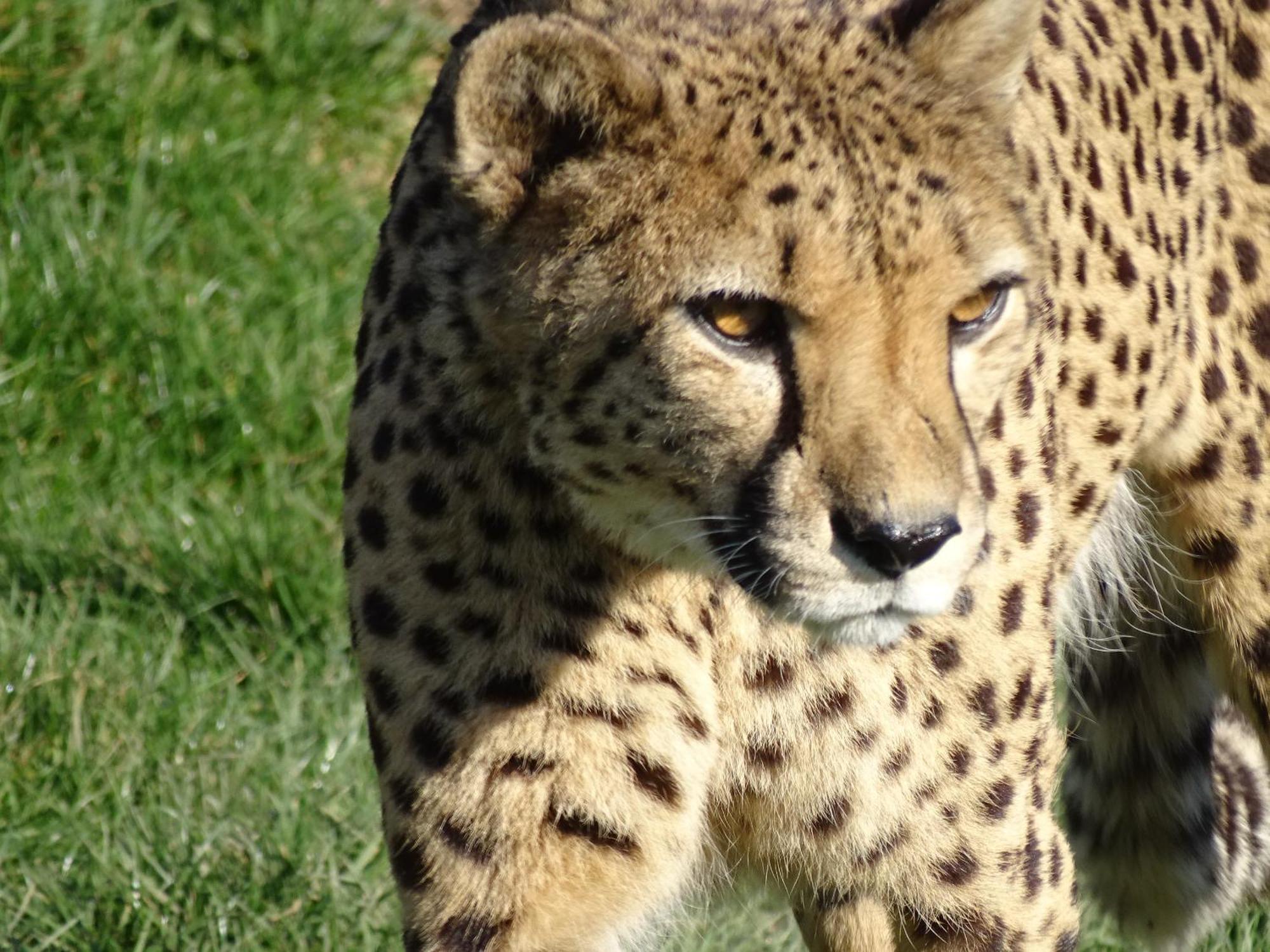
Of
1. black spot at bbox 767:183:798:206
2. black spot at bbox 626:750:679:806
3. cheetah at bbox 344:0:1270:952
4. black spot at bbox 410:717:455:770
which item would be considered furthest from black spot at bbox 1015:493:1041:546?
black spot at bbox 410:717:455:770

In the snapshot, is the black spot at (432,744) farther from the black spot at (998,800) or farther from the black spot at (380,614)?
the black spot at (998,800)

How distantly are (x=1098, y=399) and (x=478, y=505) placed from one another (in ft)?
3.66

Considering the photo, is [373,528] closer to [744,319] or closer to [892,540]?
[744,319]

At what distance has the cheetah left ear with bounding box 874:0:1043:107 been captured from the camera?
2.69 metres

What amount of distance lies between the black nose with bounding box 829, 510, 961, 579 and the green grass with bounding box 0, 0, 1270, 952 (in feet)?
4.36

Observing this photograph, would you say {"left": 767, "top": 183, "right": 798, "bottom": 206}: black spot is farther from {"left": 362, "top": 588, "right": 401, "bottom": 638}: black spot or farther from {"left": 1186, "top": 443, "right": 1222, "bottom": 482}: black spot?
{"left": 1186, "top": 443, "right": 1222, "bottom": 482}: black spot

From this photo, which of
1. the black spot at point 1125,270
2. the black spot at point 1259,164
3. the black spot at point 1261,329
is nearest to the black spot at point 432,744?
the black spot at point 1125,270

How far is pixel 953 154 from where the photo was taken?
8.65ft

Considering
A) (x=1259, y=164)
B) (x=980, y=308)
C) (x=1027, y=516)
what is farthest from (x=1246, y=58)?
(x=980, y=308)

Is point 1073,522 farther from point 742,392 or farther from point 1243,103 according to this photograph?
point 742,392

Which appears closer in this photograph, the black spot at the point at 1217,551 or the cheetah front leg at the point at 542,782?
the cheetah front leg at the point at 542,782

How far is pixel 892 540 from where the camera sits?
235cm

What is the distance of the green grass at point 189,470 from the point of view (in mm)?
3762

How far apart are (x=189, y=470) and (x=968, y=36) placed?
8.70ft
